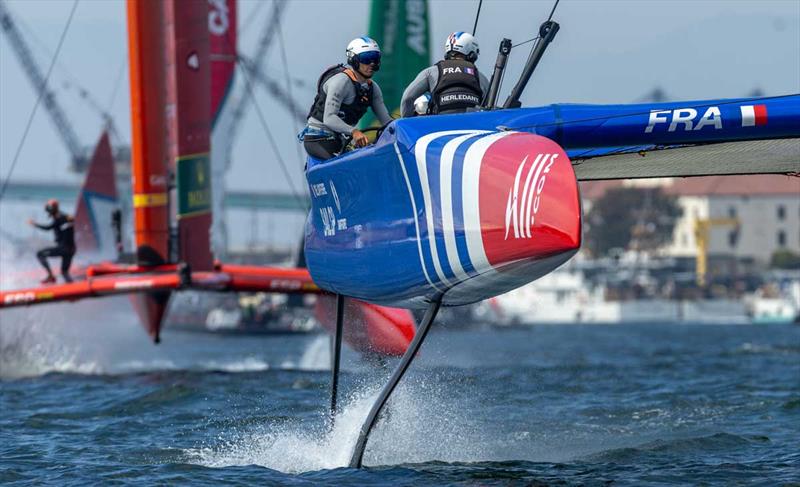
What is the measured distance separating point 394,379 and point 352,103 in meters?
1.69

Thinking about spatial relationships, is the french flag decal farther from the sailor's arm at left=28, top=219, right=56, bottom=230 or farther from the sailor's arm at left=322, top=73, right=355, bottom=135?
the sailor's arm at left=28, top=219, right=56, bottom=230

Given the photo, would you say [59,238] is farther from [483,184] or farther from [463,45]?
[483,184]

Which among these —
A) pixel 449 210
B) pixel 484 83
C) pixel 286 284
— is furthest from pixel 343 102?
pixel 286 284

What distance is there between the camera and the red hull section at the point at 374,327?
9438mm

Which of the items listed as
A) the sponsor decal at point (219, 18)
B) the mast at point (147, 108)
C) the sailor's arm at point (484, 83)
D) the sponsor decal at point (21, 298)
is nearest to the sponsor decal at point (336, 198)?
the sailor's arm at point (484, 83)

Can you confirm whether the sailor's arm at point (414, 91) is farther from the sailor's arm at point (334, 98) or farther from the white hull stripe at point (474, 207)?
the white hull stripe at point (474, 207)

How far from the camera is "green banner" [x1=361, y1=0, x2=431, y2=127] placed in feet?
55.4

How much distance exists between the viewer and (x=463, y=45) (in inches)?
285

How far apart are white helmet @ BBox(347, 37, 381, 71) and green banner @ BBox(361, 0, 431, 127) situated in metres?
9.46

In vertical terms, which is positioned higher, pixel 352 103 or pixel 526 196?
pixel 352 103

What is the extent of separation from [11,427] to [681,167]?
4.55 metres

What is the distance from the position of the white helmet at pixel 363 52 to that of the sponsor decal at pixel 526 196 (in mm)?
1921

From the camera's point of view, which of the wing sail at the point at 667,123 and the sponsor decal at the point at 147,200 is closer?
the wing sail at the point at 667,123

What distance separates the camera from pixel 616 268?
8869cm
